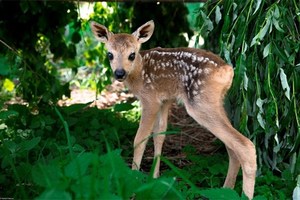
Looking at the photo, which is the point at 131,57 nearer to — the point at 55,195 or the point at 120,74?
the point at 120,74

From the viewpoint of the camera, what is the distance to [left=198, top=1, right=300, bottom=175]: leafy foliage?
15.4 feet

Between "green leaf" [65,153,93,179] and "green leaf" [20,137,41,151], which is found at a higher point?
"green leaf" [65,153,93,179]

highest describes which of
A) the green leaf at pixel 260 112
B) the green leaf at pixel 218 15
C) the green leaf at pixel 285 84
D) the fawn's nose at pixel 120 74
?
the green leaf at pixel 218 15

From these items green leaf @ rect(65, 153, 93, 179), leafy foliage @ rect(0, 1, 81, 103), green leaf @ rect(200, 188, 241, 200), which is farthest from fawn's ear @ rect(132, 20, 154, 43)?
leafy foliage @ rect(0, 1, 81, 103)

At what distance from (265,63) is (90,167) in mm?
1567

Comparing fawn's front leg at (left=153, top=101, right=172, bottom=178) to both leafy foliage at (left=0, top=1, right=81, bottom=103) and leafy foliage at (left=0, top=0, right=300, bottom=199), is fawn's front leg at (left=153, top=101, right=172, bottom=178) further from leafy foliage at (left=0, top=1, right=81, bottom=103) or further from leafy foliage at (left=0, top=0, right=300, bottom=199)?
leafy foliage at (left=0, top=1, right=81, bottom=103)

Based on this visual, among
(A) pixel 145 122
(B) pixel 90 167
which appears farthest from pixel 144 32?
(B) pixel 90 167

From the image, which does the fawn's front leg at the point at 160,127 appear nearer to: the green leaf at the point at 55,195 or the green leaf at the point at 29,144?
the green leaf at the point at 29,144

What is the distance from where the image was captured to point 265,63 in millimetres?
4879

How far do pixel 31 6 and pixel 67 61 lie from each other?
1028 millimetres

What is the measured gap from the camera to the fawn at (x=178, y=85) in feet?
15.0

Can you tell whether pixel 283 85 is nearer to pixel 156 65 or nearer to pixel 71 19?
pixel 156 65

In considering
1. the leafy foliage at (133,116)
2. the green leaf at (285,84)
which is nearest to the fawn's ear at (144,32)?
the leafy foliage at (133,116)

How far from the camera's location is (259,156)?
17.0ft
